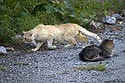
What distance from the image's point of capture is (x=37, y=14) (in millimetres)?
15609

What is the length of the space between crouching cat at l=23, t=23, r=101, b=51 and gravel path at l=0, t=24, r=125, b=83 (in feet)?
1.27

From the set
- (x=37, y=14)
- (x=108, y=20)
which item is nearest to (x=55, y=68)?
(x=37, y=14)

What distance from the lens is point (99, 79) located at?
8875mm

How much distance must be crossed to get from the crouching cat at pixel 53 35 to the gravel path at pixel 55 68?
1.27ft

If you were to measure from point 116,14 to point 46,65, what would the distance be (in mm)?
8687

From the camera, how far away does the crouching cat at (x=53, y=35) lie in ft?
42.4

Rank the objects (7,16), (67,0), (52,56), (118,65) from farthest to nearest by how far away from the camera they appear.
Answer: (67,0) < (7,16) < (52,56) < (118,65)

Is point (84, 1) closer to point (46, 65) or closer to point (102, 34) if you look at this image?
point (102, 34)

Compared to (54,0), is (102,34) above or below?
below

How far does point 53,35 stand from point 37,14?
2.69m

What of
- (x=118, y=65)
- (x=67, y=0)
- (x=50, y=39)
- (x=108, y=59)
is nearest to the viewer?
(x=118, y=65)

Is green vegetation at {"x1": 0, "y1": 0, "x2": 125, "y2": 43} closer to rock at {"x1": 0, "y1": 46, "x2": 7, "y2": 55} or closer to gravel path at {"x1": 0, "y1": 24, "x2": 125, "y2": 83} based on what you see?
rock at {"x1": 0, "y1": 46, "x2": 7, "y2": 55}

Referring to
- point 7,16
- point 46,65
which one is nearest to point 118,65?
point 46,65

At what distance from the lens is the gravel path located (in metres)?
9.01
